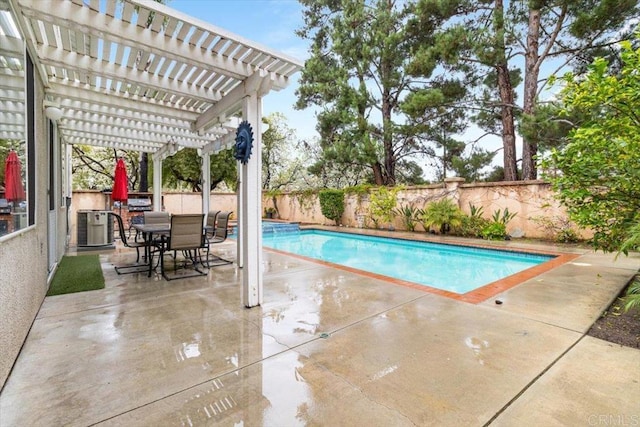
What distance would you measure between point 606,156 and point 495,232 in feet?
20.7

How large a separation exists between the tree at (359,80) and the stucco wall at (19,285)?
11.1m

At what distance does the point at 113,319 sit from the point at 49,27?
3.03 metres

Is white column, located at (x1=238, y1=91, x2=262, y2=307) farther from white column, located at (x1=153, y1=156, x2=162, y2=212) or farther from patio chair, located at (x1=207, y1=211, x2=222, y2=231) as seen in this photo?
white column, located at (x1=153, y1=156, x2=162, y2=212)

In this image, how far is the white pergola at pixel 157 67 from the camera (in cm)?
275

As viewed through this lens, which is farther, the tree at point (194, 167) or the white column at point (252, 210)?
the tree at point (194, 167)

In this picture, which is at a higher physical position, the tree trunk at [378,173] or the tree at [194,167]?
the tree at [194,167]

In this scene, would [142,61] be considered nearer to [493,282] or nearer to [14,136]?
[14,136]

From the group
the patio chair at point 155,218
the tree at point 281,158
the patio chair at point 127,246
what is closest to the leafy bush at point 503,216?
the patio chair at point 155,218

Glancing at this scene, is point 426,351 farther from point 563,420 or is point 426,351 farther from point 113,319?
point 113,319

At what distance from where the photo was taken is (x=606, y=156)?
333 cm

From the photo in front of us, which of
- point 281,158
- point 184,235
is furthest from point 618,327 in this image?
point 281,158

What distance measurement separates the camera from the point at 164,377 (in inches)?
86.2

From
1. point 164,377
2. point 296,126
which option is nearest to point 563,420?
point 164,377
